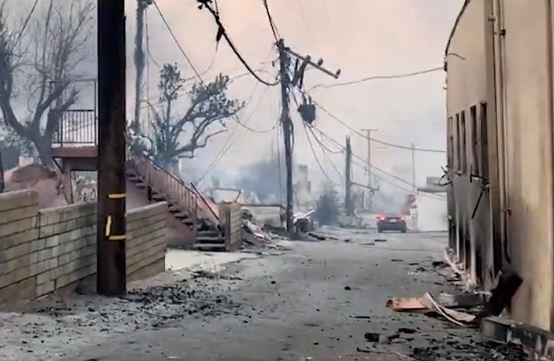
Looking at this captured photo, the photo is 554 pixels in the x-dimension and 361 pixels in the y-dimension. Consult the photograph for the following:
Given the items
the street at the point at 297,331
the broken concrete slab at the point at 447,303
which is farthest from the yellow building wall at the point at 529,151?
the broken concrete slab at the point at 447,303

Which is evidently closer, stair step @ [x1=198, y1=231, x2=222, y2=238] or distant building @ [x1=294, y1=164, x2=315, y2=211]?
stair step @ [x1=198, y1=231, x2=222, y2=238]

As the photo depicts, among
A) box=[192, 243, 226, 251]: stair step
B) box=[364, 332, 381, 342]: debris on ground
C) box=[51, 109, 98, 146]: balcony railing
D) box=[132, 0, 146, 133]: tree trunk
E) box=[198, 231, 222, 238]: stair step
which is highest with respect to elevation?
box=[132, 0, 146, 133]: tree trunk

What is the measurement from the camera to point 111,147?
10867 millimetres

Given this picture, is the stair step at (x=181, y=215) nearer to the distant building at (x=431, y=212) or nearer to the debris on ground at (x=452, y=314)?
the debris on ground at (x=452, y=314)

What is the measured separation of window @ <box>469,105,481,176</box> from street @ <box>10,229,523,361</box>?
7.63 feet

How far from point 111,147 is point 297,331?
14.5 feet

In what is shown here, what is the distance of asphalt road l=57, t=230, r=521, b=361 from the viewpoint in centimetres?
685

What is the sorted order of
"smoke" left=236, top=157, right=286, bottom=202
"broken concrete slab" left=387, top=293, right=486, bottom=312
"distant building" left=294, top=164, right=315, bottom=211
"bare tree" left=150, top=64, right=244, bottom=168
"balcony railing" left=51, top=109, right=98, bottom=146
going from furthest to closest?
"distant building" left=294, top=164, right=315, bottom=211
"smoke" left=236, top=157, right=286, bottom=202
"bare tree" left=150, top=64, right=244, bottom=168
"balcony railing" left=51, top=109, right=98, bottom=146
"broken concrete slab" left=387, top=293, right=486, bottom=312

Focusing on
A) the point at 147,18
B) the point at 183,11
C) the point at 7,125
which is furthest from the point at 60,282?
the point at 183,11

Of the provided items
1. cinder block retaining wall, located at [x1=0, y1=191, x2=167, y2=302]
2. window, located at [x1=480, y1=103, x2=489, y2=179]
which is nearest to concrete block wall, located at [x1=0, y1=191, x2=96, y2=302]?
cinder block retaining wall, located at [x1=0, y1=191, x2=167, y2=302]

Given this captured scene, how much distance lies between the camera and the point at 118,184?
10.9 metres

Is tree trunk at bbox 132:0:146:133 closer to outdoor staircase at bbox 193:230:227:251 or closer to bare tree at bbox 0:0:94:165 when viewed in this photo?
bare tree at bbox 0:0:94:165

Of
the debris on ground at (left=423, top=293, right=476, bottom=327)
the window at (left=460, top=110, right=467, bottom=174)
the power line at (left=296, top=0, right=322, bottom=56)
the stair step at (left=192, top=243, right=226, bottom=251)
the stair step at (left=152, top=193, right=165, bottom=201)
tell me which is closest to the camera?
the debris on ground at (left=423, top=293, right=476, bottom=327)

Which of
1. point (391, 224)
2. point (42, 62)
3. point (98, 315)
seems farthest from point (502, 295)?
point (391, 224)
